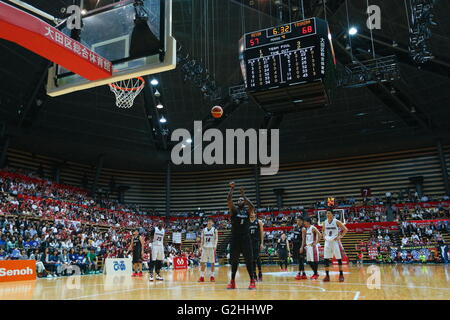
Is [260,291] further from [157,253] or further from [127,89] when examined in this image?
[127,89]

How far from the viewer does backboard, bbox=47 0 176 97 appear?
23.1 feet

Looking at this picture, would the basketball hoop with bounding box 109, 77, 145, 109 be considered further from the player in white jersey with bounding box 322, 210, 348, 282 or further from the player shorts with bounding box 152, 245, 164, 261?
the player in white jersey with bounding box 322, 210, 348, 282

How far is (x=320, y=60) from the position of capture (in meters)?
10.2

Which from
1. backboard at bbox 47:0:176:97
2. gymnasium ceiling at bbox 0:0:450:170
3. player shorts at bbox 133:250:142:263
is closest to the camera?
backboard at bbox 47:0:176:97

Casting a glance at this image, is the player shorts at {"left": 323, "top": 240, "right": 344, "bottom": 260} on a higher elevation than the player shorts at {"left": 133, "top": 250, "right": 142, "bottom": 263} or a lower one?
higher

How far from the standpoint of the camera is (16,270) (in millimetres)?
12672

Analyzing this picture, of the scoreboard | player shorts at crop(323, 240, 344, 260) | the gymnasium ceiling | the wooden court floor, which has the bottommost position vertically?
the wooden court floor

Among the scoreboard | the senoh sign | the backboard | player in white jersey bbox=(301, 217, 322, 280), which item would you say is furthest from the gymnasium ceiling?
the senoh sign

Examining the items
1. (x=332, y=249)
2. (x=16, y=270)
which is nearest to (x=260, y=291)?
(x=332, y=249)

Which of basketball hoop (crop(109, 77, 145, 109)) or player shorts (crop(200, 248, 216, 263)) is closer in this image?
player shorts (crop(200, 248, 216, 263))

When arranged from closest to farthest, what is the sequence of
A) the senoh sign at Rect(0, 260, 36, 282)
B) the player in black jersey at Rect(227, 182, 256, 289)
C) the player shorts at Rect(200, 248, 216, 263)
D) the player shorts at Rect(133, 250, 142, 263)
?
the player in black jersey at Rect(227, 182, 256, 289)
the player shorts at Rect(200, 248, 216, 263)
the senoh sign at Rect(0, 260, 36, 282)
the player shorts at Rect(133, 250, 142, 263)

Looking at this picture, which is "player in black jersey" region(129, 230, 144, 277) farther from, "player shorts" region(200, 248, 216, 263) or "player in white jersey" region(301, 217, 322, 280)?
"player in white jersey" region(301, 217, 322, 280)

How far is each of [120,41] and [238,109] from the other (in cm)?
2135

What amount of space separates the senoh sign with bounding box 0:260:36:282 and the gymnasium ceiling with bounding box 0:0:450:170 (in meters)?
12.3
